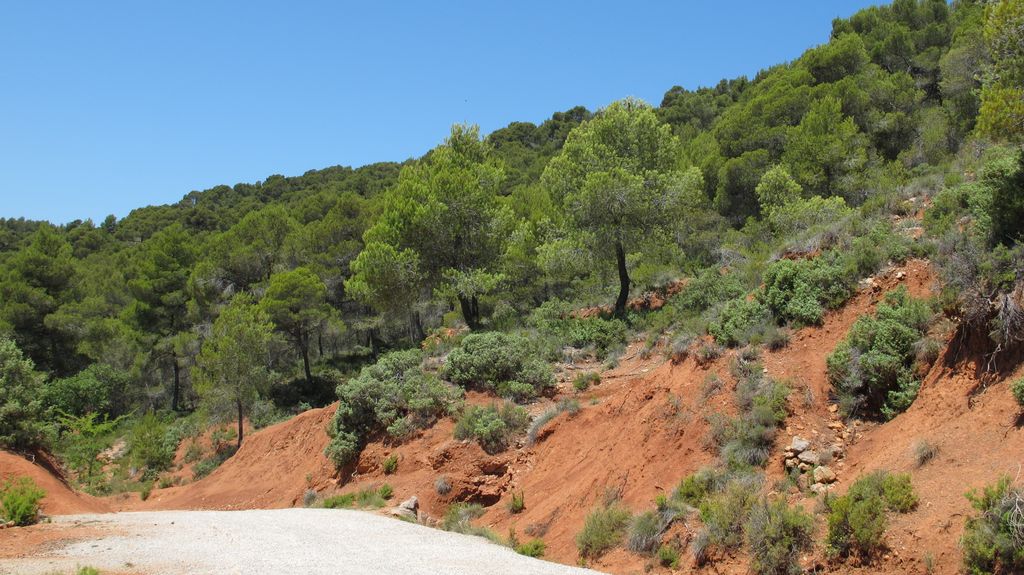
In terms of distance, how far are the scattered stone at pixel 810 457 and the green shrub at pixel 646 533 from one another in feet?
7.06

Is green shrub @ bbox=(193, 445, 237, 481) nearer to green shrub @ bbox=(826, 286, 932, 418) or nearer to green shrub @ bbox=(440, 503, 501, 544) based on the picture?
green shrub @ bbox=(440, 503, 501, 544)

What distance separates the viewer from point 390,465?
16.0 meters

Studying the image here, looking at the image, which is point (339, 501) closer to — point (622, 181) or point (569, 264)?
Answer: point (569, 264)

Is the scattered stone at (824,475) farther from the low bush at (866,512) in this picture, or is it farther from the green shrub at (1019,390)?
the green shrub at (1019,390)

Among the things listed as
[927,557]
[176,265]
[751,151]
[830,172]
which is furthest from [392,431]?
[176,265]

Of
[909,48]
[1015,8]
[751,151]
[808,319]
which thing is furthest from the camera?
[909,48]

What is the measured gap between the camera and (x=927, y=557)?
21.9 feet

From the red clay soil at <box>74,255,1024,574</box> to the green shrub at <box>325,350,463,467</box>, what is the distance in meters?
0.46

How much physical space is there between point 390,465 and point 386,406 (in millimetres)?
1786

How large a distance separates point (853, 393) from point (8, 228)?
9449 cm

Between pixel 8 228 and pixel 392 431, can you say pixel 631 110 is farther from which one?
pixel 8 228

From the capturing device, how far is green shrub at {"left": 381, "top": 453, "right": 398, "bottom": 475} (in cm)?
1594

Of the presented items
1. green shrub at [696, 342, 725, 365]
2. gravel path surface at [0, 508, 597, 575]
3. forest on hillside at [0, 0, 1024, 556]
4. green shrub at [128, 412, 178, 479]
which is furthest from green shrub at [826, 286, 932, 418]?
green shrub at [128, 412, 178, 479]

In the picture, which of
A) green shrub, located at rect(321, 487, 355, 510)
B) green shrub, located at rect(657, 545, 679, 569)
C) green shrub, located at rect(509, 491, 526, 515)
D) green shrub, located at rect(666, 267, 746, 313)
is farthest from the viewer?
green shrub, located at rect(666, 267, 746, 313)
